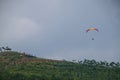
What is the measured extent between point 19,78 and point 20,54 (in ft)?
94.8

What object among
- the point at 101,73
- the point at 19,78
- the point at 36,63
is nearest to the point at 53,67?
the point at 36,63

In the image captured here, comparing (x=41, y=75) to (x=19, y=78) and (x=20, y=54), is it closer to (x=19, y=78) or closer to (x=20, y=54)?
(x=19, y=78)

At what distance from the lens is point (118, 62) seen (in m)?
113

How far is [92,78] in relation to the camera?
83125 millimetres

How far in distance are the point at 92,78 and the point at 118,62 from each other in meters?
32.4

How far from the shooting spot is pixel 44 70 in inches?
3408

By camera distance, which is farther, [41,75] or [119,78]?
[119,78]

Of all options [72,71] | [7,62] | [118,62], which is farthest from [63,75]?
[118,62]

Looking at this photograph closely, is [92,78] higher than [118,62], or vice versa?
[118,62]

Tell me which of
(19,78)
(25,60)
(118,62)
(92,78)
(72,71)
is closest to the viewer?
(19,78)

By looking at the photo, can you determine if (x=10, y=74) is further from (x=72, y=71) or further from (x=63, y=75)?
(x=72, y=71)

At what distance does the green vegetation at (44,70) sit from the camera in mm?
75875

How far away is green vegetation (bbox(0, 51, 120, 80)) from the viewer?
7588 centimetres

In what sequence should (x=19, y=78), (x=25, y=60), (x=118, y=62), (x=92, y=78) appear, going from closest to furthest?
1. (x=19, y=78)
2. (x=92, y=78)
3. (x=25, y=60)
4. (x=118, y=62)
